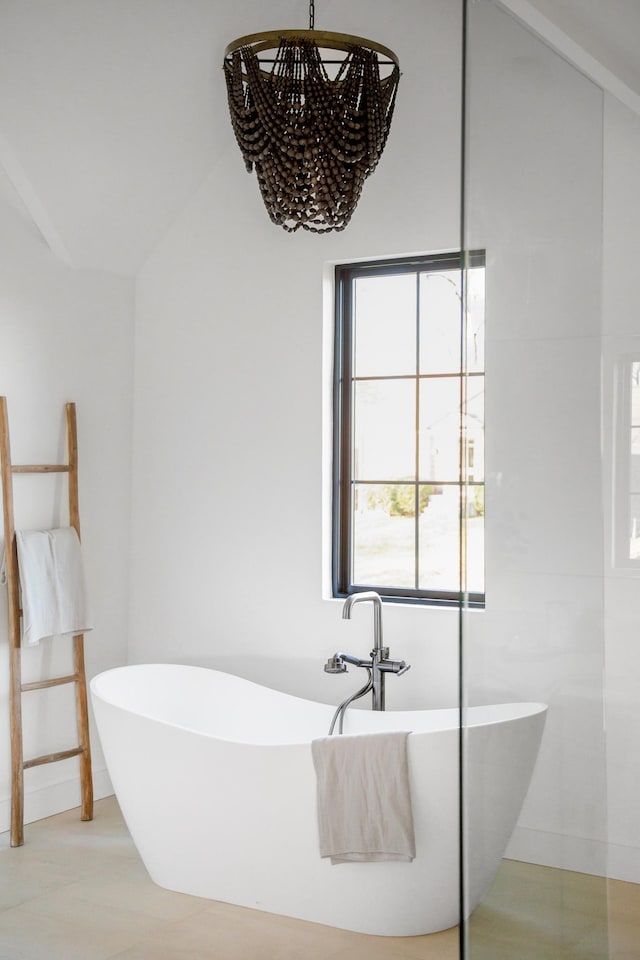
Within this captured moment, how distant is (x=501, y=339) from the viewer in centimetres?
155

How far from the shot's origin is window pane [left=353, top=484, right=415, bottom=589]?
3820 mm

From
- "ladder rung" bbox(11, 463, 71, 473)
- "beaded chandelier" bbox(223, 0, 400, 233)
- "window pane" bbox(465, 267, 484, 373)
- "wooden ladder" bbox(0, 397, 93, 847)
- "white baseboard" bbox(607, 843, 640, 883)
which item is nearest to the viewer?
"white baseboard" bbox(607, 843, 640, 883)

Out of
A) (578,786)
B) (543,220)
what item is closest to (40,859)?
(578,786)

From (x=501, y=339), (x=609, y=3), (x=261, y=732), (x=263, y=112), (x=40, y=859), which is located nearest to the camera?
(x=609, y=3)

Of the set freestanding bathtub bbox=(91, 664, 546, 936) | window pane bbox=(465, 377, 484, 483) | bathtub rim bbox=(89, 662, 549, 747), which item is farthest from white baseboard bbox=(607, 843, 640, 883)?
freestanding bathtub bbox=(91, 664, 546, 936)

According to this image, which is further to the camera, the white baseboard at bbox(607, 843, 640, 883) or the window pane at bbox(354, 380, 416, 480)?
the window pane at bbox(354, 380, 416, 480)

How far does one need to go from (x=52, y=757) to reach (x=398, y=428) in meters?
1.99

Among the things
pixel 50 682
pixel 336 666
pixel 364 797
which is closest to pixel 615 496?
pixel 364 797

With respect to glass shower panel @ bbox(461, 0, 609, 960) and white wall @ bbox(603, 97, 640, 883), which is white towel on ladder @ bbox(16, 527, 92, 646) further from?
white wall @ bbox(603, 97, 640, 883)

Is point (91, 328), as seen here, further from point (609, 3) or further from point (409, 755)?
point (609, 3)

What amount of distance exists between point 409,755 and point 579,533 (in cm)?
137

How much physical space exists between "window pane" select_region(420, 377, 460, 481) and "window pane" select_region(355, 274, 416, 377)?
0.15 meters

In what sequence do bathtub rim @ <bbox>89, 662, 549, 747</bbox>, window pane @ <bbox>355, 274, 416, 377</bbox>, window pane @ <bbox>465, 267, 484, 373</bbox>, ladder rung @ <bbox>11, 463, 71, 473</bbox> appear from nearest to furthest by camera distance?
window pane @ <bbox>465, 267, 484, 373</bbox>, bathtub rim @ <bbox>89, 662, 549, 747</bbox>, ladder rung @ <bbox>11, 463, 71, 473</bbox>, window pane @ <bbox>355, 274, 416, 377</bbox>

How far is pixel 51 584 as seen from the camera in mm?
3676
